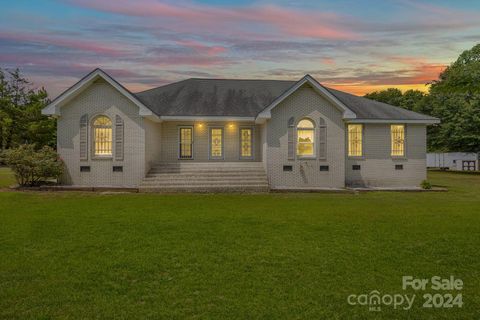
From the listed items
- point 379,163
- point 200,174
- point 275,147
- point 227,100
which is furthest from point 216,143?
point 379,163

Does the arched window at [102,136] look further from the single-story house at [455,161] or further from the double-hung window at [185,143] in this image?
the single-story house at [455,161]

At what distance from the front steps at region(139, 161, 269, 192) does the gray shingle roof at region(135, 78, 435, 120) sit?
121 inches

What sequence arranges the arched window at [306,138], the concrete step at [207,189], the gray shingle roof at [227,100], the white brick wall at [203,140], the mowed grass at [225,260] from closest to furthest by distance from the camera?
the mowed grass at [225,260] → the concrete step at [207,189] → the arched window at [306,138] → the gray shingle roof at [227,100] → the white brick wall at [203,140]

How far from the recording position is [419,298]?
4637 millimetres

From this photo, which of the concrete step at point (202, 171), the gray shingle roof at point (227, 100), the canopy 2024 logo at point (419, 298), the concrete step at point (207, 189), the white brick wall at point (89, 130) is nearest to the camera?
the canopy 2024 logo at point (419, 298)

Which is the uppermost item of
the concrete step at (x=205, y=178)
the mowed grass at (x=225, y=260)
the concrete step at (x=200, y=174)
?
the concrete step at (x=200, y=174)

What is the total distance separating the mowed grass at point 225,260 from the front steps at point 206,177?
17.6 feet

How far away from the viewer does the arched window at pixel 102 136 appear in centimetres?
1806

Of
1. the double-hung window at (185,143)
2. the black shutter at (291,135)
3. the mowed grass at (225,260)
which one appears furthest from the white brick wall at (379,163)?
the double-hung window at (185,143)

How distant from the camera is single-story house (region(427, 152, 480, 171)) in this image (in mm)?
40344

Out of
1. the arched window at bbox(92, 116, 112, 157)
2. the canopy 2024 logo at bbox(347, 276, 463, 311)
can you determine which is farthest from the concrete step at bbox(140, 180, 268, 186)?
the canopy 2024 logo at bbox(347, 276, 463, 311)

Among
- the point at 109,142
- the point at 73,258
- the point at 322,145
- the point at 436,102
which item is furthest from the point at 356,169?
the point at 436,102

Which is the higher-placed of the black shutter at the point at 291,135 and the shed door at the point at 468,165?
the black shutter at the point at 291,135

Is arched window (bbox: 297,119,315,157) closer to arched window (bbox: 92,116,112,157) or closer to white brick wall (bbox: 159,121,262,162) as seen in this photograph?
white brick wall (bbox: 159,121,262,162)
